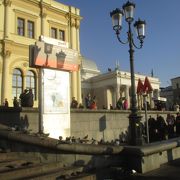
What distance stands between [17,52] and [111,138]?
17.2m

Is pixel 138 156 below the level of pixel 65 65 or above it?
below

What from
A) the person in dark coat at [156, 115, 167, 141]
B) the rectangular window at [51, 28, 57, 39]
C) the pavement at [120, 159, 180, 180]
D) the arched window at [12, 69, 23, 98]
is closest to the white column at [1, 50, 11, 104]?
the arched window at [12, 69, 23, 98]

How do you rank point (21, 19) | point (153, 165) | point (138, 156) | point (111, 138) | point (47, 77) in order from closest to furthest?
1. point (138, 156)
2. point (153, 165)
3. point (47, 77)
4. point (111, 138)
5. point (21, 19)

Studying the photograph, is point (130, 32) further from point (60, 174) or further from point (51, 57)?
point (60, 174)

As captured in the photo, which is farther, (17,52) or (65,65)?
(17,52)

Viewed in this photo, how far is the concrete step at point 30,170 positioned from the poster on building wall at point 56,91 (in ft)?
8.98

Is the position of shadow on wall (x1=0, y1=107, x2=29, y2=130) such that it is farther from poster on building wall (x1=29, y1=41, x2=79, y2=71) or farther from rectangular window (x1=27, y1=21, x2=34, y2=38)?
rectangular window (x1=27, y1=21, x2=34, y2=38)

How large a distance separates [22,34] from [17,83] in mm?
5264

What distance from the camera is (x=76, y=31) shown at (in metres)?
35.3

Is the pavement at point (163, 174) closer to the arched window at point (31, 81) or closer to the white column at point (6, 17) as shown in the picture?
the arched window at point (31, 81)

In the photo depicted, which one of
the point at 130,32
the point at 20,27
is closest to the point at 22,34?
the point at 20,27

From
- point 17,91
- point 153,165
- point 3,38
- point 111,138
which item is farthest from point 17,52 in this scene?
point 153,165

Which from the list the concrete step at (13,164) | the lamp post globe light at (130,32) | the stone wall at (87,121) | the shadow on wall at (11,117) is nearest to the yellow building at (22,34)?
the stone wall at (87,121)

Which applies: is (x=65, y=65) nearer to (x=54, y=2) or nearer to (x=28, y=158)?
(x=28, y=158)
